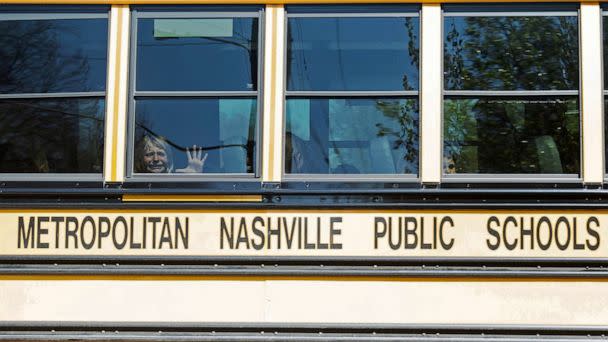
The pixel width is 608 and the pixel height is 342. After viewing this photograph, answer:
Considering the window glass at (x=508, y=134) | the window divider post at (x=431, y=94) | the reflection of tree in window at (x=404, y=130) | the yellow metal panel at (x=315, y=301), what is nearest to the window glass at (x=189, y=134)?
the yellow metal panel at (x=315, y=301)

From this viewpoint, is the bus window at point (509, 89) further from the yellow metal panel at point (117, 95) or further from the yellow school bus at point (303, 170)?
the yellow metal panel at point (117, 95)

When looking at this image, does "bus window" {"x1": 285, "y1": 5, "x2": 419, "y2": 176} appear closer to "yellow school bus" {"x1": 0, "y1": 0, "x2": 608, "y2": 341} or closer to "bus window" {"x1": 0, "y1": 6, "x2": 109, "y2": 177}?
"yellow school bus" {"x1": 0, "y1": 0, "x2": 608, "y2": 341}

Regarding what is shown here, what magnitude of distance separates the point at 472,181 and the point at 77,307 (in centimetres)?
186

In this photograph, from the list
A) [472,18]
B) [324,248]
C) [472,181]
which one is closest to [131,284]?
[324,248]

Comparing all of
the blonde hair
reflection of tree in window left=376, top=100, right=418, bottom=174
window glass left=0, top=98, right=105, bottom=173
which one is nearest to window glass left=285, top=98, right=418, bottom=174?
reflection of tree in window left=376, top=100, right=418, bottom=174

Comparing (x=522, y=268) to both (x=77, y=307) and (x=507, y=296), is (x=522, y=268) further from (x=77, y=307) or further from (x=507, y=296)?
(x=77, y=307)

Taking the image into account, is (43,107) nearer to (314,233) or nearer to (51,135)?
(51,135)

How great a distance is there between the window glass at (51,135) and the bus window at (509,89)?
5.34ft

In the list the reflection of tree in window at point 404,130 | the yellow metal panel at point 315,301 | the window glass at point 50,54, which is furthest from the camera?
the window glass at point 50,54

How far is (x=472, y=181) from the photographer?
3523mm

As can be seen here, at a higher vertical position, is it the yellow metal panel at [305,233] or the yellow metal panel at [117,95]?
the yellow metal panel at [117,95]

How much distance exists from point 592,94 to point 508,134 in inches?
15.8

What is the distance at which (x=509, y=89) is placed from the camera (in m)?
3.57

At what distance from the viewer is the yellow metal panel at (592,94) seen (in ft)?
11.4
